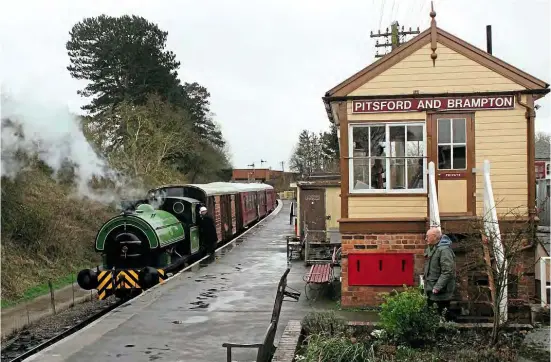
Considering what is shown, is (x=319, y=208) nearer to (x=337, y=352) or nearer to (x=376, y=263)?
(x=376, y=263)

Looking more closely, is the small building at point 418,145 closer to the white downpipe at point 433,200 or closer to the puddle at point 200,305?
the white downpipe at point 433,200

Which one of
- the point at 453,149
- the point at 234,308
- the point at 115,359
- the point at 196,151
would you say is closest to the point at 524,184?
the point at 453,149

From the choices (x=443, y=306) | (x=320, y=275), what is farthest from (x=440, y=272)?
(x=320, y=275)

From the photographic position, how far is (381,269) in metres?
9.61

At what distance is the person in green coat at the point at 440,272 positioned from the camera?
6.99 metres

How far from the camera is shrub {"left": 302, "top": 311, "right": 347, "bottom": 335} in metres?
7.15

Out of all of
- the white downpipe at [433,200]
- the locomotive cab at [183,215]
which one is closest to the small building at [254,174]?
the locomotive cab at [183,215]

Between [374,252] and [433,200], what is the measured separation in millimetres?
1364

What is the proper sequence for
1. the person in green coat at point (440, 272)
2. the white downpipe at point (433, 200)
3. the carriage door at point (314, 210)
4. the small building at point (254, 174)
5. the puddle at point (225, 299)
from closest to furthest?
1. the person in green coat at point (440, 272)
2. the white downpipe at point (433, 200)
3. the puddle at point (225, 299)
4. the carriage door at point (314, 210)
5. the small building at point (254, 174)

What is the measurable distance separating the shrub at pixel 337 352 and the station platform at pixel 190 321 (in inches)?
52.0

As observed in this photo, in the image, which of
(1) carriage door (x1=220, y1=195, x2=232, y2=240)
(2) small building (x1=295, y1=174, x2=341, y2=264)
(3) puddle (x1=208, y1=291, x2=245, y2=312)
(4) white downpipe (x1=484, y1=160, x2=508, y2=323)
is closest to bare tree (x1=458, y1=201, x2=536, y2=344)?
(4) white downpipe (x1=484, y1=160, x2=508, y2=323)

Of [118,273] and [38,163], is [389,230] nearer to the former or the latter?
[118,273]

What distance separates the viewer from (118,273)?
41.4ft

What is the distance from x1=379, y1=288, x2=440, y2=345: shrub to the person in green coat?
547 mm
